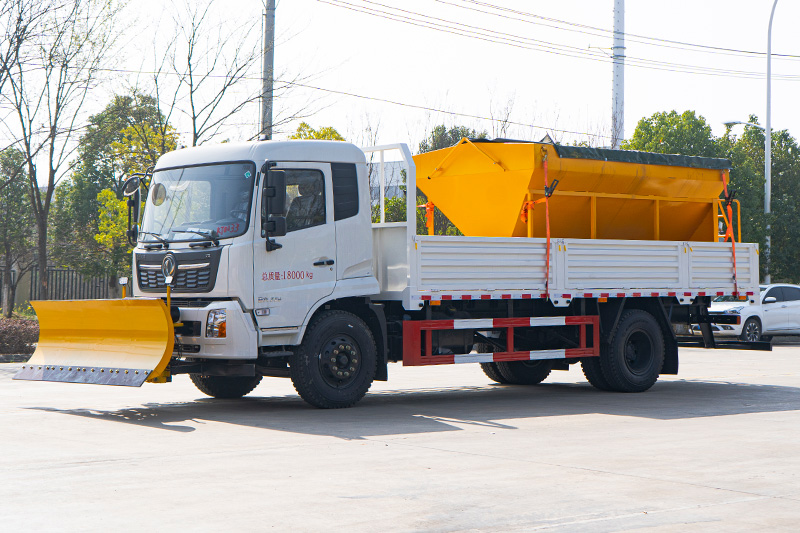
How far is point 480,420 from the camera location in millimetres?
10820

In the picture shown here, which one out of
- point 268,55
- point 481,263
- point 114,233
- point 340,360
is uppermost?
point 268,55

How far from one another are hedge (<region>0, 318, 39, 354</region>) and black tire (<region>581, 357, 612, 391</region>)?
1158 cm

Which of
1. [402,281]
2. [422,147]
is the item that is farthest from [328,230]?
[422,147]

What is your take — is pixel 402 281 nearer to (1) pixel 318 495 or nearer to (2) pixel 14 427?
(2) pixel 14 427

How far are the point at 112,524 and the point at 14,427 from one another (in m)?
4.63

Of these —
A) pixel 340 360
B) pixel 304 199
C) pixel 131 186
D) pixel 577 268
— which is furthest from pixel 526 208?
pixel 131 186

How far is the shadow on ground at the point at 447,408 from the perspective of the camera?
10.3 m

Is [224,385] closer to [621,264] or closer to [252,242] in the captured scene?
[252,242]

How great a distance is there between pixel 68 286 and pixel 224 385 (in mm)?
28901

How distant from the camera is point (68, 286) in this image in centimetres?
3934

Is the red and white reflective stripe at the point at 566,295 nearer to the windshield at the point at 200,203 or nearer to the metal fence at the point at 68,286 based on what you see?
the windshield at the point at 200,203

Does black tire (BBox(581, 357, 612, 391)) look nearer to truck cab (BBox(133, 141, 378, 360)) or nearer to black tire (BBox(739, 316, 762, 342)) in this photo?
truck cab (BBox(133, 141, 378, 360))

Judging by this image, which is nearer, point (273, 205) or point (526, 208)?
point (273, 205)

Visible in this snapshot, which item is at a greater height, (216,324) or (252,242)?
(252,242)
